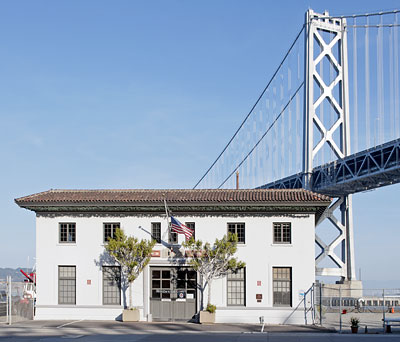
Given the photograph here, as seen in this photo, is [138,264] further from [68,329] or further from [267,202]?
[267,202]

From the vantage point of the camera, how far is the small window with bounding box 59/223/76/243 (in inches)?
1411

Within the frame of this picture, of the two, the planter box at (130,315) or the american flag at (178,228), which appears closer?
the american flag at (178,228)

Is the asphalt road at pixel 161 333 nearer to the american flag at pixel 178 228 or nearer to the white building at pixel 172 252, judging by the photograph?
the white building at pixel 172 252

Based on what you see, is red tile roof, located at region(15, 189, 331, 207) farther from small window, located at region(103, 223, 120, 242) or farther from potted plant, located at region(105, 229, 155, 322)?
potted plant, located at region(105, 229, 155, 322)

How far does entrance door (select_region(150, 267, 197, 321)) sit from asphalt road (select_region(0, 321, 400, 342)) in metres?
1.39

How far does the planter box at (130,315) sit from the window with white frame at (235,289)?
486 cm

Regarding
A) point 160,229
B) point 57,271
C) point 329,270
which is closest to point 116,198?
point 160,229

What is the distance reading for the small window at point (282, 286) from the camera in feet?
112

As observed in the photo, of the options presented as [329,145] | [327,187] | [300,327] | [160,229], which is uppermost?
[329,145]

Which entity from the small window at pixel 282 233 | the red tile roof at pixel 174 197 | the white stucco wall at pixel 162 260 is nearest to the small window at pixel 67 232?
the white stucco wall at pixel 162 260

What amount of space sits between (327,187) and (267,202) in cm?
3370

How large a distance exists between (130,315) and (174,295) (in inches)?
101

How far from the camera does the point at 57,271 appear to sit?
117 feet

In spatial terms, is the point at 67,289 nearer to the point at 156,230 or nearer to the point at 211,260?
the point at 156,230
